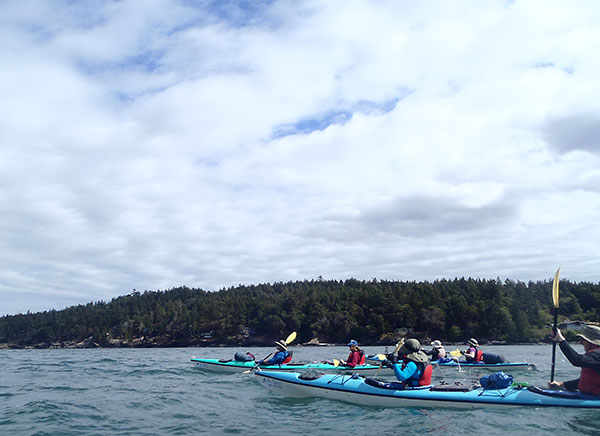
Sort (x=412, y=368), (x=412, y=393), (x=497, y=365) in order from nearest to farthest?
(x=412, y=393), (x=412, y=368), (x=497, y=365)

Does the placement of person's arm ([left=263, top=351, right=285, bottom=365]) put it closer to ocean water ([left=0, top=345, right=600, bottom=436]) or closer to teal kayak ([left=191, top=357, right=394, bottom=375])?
teal kayak ([left=191, top=357, right=394, bottom=375])

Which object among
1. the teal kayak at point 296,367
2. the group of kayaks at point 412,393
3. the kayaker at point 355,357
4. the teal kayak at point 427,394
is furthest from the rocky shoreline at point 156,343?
the teal kayak at point 427,394

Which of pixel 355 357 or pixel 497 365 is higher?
pixel 355 357

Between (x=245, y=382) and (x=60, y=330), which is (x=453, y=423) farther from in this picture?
(x=60, y=330)

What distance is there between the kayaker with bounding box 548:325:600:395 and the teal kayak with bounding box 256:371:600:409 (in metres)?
0.26

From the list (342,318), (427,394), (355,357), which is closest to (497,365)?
(355,357)

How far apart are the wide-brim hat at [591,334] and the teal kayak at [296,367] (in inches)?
271

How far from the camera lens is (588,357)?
34.5 feet

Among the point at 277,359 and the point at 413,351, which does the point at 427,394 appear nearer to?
the point at 413,351

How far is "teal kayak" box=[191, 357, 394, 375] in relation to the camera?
1991cm

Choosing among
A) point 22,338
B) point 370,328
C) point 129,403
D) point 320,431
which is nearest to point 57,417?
point 129,403

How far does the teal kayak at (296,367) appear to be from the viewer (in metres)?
19.9

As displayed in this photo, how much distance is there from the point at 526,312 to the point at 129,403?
93.5 m

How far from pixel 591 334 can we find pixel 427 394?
13.8ft
